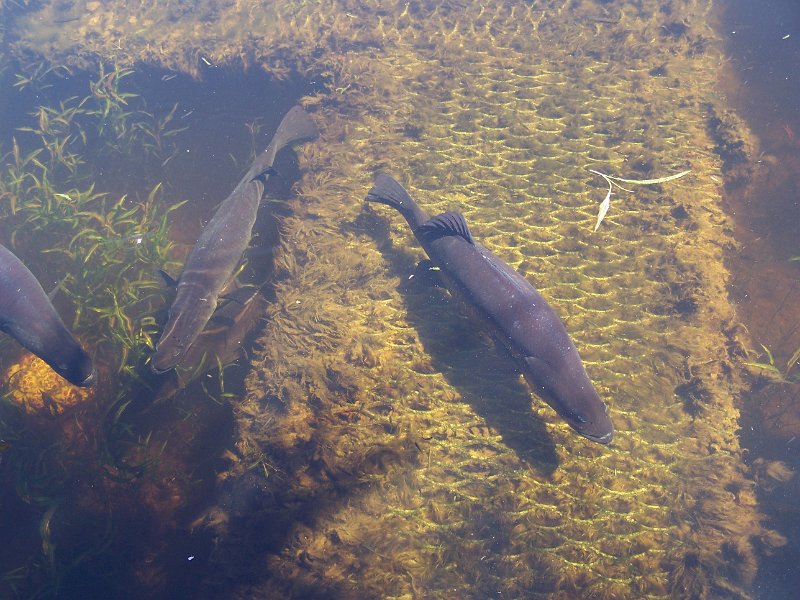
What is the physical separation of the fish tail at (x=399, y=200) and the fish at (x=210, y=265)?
1.63 meters

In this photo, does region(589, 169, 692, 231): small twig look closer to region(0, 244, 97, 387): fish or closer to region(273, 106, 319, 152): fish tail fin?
region(273, 106, 319, 152): fish tail fin

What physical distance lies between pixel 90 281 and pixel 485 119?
20.8 feet

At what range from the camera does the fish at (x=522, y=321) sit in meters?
3.95

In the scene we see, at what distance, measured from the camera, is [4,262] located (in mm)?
4613

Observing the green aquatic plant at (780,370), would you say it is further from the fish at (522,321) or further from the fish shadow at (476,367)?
the fish shadow at (476,367)

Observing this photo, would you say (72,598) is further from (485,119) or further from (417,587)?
(485,119)

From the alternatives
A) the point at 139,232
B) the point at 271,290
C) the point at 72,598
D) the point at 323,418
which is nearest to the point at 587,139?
the point at 271,290

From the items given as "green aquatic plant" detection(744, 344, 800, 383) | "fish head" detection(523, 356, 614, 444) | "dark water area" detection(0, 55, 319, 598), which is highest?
"fish head" detection(523, 356, 614, 444)

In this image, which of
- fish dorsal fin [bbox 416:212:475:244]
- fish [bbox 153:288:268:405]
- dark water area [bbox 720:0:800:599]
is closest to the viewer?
dark water area [bbox 720:0:800:599]

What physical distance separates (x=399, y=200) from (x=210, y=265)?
99.7 inches

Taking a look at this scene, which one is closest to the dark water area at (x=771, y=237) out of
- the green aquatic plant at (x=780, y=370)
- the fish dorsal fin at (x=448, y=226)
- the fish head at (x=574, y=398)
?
the green aquatic plant at (x=780, y=370)

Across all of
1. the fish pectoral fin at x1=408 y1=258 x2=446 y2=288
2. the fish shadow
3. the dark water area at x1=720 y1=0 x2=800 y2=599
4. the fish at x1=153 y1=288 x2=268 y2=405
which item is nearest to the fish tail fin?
the fish at x1=153 y1=288 x2=268 y2=405

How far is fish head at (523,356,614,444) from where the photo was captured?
3877 mm

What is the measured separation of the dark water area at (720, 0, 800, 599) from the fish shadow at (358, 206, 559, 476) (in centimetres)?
255
